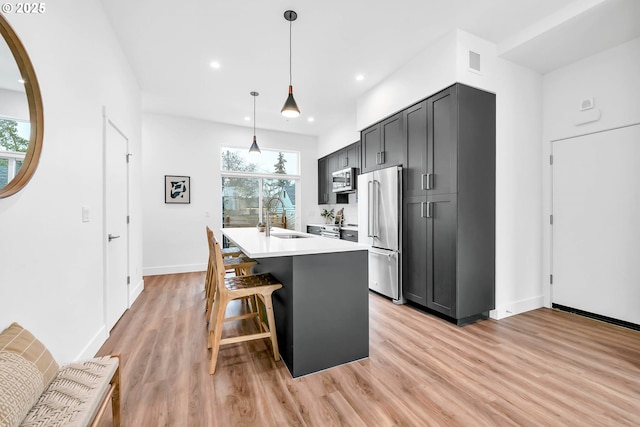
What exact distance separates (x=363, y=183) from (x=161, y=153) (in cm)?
389

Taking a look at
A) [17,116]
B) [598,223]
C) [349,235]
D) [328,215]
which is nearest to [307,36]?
[17,116]

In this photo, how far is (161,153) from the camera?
5.34 metres

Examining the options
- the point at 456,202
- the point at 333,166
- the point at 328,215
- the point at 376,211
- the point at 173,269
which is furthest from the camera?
the point at 328,215

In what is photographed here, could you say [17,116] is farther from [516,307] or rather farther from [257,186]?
[257,186]

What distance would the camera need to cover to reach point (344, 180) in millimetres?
5457

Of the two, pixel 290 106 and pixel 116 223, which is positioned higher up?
pixel 290 106

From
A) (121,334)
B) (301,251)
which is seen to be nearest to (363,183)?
(301,251)

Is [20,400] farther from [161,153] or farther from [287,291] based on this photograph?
→ [161,153]

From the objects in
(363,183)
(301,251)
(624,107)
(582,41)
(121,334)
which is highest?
(582,41)

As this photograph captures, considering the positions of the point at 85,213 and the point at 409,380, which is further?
the point at 85,213

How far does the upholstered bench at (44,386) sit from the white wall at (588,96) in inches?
169

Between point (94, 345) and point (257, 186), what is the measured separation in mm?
4334

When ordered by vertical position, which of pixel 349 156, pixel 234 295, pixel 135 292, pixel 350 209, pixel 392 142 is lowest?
A: pixel 135 292

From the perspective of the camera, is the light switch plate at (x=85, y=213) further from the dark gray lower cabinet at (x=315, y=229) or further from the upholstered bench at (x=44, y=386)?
the dark gray lower cabinet at (x=315, y=229)
